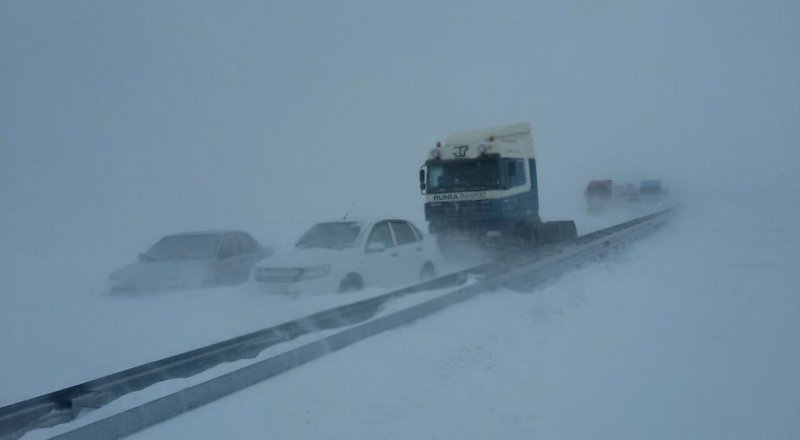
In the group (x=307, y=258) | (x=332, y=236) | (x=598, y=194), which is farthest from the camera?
(x=598, y=194)

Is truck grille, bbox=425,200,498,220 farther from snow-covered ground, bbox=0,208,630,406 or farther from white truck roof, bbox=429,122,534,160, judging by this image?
snow-covered ground, bbox=0,208,630,406

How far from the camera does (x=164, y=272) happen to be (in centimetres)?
1165

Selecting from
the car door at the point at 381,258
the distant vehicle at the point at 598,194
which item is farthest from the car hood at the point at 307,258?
the distant vehicle at the point at 598,194

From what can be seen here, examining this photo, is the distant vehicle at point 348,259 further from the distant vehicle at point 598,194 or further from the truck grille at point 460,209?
the distant vehicle at point 598,194

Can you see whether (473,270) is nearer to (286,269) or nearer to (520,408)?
(286,269)

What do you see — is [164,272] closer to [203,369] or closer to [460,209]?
[203,369]

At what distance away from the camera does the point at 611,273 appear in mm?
13469

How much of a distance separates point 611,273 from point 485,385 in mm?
8226

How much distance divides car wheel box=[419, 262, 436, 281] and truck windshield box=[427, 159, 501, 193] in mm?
4639

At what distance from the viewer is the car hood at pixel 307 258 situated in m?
10.1

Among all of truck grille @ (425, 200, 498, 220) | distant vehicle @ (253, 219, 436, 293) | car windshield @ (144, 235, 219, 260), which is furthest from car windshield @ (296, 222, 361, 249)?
truck grille @ (425, 200, 498, 220)

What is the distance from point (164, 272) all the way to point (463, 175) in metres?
8.26

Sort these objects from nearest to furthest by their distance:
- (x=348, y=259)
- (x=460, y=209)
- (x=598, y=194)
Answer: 1. (x=348, y=259)
2. (x=460, y=209)
3. (x=598, y=194)

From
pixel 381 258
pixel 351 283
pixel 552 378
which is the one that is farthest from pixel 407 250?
pixel 552 378
